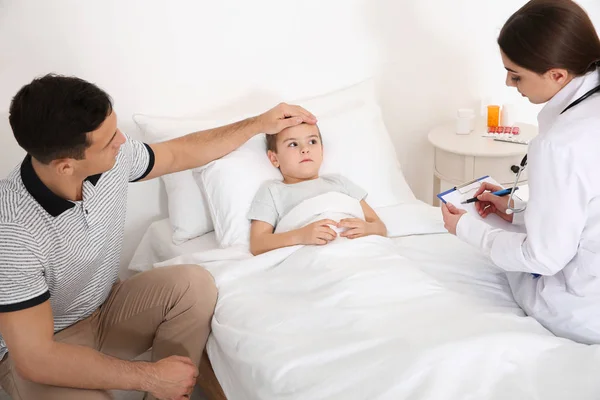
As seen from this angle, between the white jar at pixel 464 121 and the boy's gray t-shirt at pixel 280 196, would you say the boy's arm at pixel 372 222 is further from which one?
the white jar at pixel 464 121

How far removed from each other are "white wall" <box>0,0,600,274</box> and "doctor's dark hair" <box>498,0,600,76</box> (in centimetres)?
122

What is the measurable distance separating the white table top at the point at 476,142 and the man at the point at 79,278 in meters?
1.19

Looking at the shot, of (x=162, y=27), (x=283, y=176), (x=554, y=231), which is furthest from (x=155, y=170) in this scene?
(x=554, y=231)

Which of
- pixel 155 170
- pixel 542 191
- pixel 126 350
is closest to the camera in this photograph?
pixel 542 191

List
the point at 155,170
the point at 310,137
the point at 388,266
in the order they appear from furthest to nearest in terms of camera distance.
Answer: the point at 310,137
the point at 155,170
the point at 388,266

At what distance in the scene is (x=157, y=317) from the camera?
176 centimetres

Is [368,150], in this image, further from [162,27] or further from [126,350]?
[126,350]

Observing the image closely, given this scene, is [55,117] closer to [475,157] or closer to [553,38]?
[553,38]

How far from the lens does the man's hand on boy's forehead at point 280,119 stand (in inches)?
79.0

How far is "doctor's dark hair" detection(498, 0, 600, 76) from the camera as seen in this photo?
1307 millimetres

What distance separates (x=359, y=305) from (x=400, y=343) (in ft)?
0.62

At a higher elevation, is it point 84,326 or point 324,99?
point 324,99

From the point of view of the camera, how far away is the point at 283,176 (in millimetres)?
2104

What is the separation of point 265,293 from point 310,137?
0.60 metres
